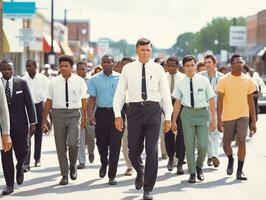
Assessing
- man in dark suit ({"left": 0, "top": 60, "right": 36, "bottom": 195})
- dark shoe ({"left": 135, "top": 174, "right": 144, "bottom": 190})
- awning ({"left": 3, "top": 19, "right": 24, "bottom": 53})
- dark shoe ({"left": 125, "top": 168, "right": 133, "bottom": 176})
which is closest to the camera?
dark shoe ({"left": 135, "top": 174, "right": 144, "bottom": 190})

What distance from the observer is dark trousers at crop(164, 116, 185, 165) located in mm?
12830

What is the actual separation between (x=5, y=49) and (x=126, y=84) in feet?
119

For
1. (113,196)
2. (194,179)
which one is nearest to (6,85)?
(113,196)

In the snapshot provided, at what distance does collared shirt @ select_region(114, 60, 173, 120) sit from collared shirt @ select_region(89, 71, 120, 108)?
5.70 feet

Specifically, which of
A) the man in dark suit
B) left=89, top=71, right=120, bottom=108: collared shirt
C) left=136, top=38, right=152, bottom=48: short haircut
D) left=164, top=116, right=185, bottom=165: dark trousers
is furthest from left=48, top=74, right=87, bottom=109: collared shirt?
left=164, top=116, right=185, bottom=165: dark trousers

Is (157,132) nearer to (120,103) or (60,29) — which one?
(120,103)

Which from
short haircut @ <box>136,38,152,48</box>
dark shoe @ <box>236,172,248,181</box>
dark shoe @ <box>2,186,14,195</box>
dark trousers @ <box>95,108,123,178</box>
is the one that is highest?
short haircut @ <box>136,38,152,48</box>

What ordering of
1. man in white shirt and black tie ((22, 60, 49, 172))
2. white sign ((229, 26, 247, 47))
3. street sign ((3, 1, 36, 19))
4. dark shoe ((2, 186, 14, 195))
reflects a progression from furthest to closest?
white sign ((229, 26, 247, 47)) < street sign ((3, 1, 36, 19)) < man in white shirt and black tie ((22, 60, 49, 172)) < dark shoe ((2, 186, 14, 195))

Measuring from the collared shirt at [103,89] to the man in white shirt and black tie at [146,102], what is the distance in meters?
1.74

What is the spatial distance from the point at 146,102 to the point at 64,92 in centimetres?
199

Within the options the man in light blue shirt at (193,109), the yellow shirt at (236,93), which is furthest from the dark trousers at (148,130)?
the yellow shirt at (236,93)

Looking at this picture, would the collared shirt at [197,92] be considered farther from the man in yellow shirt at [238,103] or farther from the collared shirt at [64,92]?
the collared shirt at [64,92]

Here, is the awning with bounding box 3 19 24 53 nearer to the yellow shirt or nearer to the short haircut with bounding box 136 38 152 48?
the yellow shirt

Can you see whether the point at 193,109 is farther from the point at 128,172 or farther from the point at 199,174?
the point at 128,172
